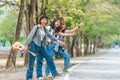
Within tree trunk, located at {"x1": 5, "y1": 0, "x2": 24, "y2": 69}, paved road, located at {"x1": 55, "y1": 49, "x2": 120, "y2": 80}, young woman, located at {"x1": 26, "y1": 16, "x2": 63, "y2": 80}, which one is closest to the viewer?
young woman, located at {"x1": 26, "y1": 16, "x2": 63, "y2": 80}

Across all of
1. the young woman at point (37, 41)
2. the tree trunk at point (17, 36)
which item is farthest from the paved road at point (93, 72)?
the tree trunk at point (17, 36)

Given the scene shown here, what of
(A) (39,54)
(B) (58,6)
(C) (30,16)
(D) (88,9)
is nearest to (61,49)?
(A) (39,54)

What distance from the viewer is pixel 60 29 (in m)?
15.5

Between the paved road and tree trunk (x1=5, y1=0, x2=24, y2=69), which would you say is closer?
the paved road

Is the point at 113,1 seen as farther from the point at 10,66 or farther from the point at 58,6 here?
the point at 10,66

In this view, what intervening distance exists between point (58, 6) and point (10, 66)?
9.58 metres

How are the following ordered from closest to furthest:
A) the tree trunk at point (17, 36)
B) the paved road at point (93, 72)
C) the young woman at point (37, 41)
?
the young woman at point (37, 41), the paved road at point (93, 72), the tree trunk at point (17, 36)

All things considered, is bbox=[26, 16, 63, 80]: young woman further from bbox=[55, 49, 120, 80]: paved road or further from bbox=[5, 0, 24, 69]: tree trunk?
bbox=[5, 0, 24, 69]: tree trunk

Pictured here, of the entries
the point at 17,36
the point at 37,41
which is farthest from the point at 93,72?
the point at 37,41

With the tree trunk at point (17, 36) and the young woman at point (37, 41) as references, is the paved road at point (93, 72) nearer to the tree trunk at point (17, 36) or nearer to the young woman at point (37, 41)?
the young woman at point (37, 41)

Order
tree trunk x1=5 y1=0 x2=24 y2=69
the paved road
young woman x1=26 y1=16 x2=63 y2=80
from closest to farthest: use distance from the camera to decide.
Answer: young woman x1=26 y1=16 x2=63 y2=80
the paved road
tree trunk x1=5 y1=0 x2=24 y2=69

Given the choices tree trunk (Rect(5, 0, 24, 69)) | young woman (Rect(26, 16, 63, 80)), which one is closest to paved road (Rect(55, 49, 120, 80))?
young woman (Rect(26, 16, 63, 80))

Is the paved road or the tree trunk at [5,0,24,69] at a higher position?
the tree trunk at [5,0,24,69]

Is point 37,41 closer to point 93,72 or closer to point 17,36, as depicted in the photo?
point 93,72
